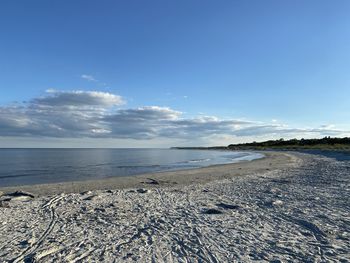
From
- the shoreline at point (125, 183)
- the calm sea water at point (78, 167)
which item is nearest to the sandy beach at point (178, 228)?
the shoreline at point (125, 183)

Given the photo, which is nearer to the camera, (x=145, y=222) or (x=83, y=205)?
(x=145, y=222)

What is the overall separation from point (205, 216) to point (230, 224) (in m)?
1.12

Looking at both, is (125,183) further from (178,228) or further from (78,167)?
(78,167)

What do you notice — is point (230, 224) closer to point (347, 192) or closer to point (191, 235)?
point (191, 235)

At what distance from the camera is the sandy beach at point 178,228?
6074 millimetres

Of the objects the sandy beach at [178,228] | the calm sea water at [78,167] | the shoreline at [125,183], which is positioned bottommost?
the sandy beach at [178,228]

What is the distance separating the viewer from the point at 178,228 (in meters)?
7.93

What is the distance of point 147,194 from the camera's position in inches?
539

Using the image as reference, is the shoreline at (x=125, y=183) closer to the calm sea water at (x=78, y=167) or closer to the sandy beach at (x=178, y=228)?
the sandy beach at (x=178, y=228)

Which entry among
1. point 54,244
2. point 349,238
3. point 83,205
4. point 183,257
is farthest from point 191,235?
point 83,205

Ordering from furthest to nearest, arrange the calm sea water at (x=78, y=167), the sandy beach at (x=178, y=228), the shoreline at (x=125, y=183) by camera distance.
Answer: the calm sea water at (x=78, y=167) < the shoreline at (x=125, y=183) < the sandy beach at (x=178, y=228)

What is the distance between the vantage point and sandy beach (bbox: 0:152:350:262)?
19.9 feet

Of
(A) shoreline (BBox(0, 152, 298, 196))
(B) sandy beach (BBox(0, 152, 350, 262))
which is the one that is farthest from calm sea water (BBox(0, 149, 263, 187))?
(B) sandy beach (BBox(0, 152, 350, 262))

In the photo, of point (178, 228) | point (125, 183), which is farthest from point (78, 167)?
point (178, 228)
